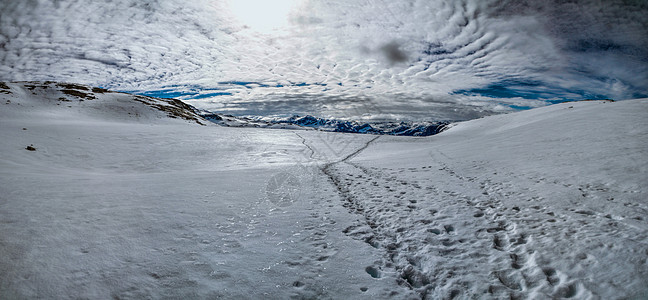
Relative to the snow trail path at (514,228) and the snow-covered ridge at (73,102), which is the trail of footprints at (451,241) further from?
the snow-covered ridge at (73,102)

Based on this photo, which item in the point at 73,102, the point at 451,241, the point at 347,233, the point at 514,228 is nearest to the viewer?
the point at 451,241

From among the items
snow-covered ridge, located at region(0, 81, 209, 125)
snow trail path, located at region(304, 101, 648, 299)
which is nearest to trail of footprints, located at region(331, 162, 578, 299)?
snow trail path, located at region(304, 101, 648, 299)

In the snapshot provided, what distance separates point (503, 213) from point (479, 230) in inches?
45.7

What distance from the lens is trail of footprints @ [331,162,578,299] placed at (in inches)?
152

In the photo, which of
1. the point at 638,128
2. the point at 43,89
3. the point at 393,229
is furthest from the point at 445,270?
the point at 43,89

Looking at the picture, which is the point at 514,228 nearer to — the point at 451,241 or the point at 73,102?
the point at 451,241

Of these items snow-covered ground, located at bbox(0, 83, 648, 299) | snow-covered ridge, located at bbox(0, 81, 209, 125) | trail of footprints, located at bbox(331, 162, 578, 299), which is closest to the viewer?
snow-covered ground, located at bbox(0, 83, 648, 299)

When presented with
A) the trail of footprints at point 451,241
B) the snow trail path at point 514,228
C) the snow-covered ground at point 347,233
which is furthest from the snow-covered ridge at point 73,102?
the snow trail path at point 514,228

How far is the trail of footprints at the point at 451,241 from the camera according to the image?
3.87 metres

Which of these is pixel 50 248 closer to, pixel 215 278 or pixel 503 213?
pixel 215 278

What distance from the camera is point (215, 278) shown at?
3.95 meters

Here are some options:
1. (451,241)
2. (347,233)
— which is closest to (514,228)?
(451,241)

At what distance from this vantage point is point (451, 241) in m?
5.11

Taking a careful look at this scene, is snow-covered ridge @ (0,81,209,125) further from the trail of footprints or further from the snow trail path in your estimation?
the snow trail path
